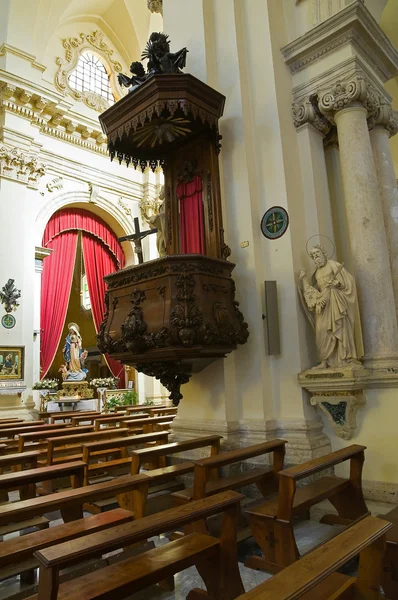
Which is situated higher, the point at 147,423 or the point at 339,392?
the point at 339,392

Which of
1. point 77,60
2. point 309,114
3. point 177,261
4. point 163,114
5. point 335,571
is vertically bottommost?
point 335,571

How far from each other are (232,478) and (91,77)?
12360mm

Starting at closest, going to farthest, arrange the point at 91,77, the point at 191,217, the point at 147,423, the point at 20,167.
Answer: the point at 191,217
the point at 147,423
the point at 20,167
the point at 91,77

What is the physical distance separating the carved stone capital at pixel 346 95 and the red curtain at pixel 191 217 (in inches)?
61.6

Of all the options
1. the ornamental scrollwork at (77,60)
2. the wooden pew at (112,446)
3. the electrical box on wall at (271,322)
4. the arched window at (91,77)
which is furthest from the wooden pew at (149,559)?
the arched window at (91,77)

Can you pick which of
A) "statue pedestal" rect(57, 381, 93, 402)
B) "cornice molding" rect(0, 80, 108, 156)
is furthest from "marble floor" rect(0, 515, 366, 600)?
"cornice molding" rect(0, 80, 108, 156)

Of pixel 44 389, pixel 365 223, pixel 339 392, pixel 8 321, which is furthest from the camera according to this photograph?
pixel 44 389

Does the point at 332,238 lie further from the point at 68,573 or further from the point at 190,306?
the point at 68,573

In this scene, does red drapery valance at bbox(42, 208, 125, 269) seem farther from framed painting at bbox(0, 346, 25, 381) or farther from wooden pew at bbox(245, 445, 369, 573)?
wooden pew at bbox(245, 445, 369, 573)

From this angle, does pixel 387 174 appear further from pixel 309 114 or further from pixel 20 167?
pixel 20 167

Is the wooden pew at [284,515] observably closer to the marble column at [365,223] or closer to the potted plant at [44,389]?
the marble column at [365,223]

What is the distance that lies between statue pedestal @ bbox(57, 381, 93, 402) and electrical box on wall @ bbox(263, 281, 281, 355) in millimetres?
7560

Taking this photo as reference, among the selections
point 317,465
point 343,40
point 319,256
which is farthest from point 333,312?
point 343,40

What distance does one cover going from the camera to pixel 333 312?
13.4 ft
